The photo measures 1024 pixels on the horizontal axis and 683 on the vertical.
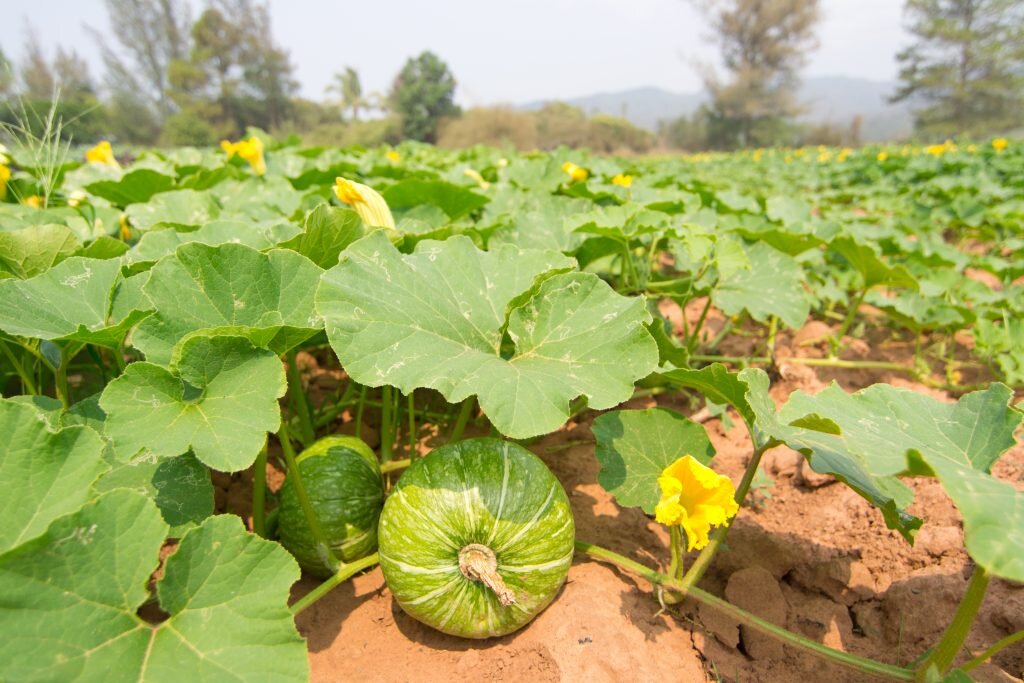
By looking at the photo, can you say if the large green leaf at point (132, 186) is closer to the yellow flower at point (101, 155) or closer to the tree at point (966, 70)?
the yellow flower at point (101, 155)

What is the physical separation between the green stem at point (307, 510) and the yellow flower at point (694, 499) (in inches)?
32.5

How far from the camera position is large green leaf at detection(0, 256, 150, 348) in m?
1.33

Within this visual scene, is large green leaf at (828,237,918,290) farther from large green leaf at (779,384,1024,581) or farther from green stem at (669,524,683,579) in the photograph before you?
green stem at (669,524,683,579)

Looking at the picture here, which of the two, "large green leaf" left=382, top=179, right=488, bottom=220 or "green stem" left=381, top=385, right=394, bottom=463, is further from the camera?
"large green leaf" left=382, top=179, right=488, bottom=220

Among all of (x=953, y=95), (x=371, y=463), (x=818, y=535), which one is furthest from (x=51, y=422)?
(x=953, y=95)

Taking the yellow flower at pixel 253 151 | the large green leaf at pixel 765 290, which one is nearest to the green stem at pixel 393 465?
the large green leaf at pixel 765 290

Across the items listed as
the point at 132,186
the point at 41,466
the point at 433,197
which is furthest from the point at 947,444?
the point at 132,186

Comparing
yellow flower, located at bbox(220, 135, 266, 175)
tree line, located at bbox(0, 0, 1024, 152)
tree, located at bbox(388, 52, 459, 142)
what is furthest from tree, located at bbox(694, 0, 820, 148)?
yellow flower, located at bbox(220, 135, 266, 175)

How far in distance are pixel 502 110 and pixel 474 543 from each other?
117 ft

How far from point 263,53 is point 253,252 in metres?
55.1

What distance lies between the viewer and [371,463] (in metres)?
1.80

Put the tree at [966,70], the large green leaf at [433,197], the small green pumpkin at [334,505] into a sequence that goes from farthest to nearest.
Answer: the tree at [966,70] → the large green leaf at [433,197] → the small green pumpkin at [334,505]

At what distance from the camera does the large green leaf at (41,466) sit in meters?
1.05

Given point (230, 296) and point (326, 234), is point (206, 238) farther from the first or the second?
point (230, 296)
